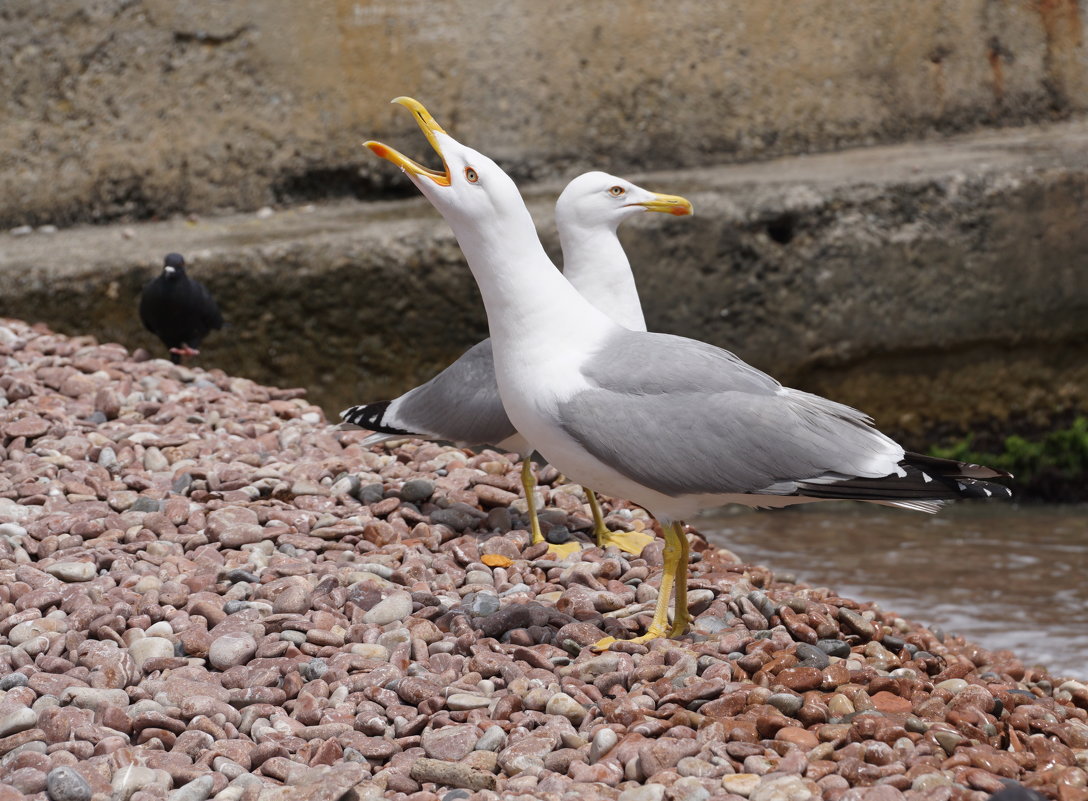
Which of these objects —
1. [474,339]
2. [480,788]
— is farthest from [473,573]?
[474,339]

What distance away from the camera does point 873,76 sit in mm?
7234

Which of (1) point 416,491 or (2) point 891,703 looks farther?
(1) point 416,491

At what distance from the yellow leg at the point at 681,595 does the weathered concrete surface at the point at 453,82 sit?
4515mm

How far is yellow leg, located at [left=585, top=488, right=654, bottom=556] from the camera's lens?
3568 millimetres

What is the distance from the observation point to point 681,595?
2912 millimetres

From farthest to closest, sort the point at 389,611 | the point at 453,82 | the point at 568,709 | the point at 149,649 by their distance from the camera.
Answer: the point at 453,82, the point at 389,611, the point at 149,649, the point at 568,709

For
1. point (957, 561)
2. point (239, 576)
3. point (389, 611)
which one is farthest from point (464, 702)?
point (957, 561)

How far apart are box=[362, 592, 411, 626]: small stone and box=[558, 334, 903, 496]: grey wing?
61cm

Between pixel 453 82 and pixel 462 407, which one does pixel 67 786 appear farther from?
pixel 453 82

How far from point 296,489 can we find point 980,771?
216cm

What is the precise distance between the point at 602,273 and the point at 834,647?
4.87 feet

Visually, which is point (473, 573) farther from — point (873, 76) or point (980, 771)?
point (873, 76)

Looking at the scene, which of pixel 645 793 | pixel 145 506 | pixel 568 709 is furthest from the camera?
pixel 145 506

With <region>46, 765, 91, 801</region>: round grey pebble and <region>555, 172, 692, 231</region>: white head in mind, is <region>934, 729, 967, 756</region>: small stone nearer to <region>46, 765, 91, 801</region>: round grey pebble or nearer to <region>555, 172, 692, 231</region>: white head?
<region>46, 765, 91, 801</region>: round grey pebble
